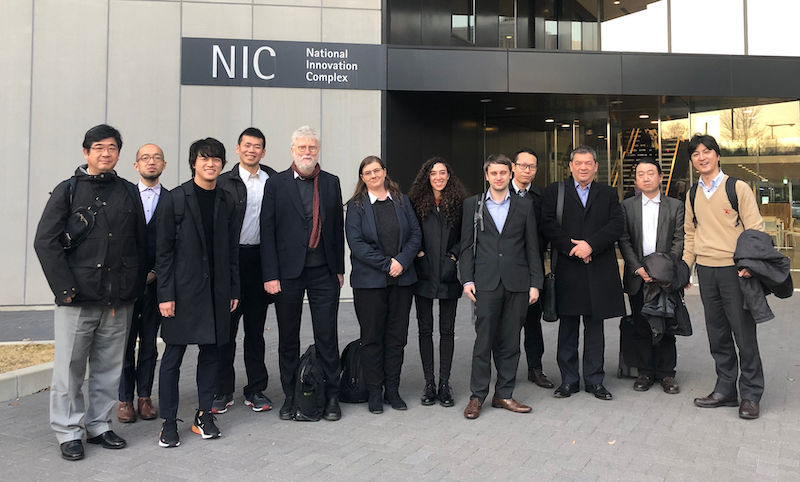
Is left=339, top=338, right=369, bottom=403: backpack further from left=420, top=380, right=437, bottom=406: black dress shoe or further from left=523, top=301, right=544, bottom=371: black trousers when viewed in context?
left=523, top=301, right=544, bottom=371: black trousers

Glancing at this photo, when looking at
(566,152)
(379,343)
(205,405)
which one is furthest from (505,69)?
(205,405)

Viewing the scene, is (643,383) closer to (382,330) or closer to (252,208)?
(382,330)

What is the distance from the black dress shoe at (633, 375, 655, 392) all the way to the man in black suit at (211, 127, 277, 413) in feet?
10.7

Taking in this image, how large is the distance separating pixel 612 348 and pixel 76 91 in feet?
30.7

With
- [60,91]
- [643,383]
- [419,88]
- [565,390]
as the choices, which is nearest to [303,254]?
[565,390]

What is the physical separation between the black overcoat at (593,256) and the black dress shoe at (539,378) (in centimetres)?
78

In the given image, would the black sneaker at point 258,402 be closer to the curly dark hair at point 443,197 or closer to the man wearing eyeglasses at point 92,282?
the man wearing eyeglasses at point 92,282

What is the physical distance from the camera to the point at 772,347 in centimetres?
759

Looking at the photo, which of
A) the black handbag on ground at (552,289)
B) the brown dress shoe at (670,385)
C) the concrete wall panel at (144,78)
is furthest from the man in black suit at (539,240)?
the concrete wall panel at (144,78)

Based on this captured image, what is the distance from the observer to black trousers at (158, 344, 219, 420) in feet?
14.4

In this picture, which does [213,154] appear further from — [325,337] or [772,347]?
[772,347]

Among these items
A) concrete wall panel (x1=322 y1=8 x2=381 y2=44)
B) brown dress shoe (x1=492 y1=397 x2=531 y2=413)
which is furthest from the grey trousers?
concrete wall panel (x1=322 y1=8 x2=381 y2=44)

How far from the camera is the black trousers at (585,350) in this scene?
5.57 meters

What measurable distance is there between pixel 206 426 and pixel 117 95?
26.5 feet
